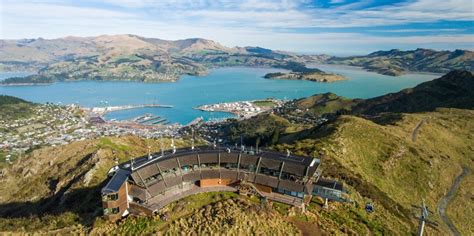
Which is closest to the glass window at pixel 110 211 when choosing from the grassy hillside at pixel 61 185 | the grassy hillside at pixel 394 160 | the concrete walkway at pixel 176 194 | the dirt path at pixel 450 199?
the grassy hillside at pixel 61 185

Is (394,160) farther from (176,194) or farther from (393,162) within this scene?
(176,194)

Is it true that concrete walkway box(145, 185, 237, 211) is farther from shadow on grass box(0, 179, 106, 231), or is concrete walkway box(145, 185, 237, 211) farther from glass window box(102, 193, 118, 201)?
shadow on grass box(0, 179, 106, 231)

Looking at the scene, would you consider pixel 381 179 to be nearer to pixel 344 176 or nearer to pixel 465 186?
pixel 344 176

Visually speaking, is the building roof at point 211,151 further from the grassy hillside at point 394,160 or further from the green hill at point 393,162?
the grassy hillside at point 394,160

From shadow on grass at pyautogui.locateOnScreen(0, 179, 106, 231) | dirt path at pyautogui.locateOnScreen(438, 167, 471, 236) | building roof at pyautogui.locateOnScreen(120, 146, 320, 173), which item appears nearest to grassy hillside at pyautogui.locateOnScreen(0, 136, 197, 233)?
shadow on grass at pyautogui.locateOnScreen(0, 179, 106, 231)

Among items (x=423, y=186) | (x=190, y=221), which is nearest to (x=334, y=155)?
(x=423, y=186)

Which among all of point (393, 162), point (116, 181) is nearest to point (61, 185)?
point (116, 181)
